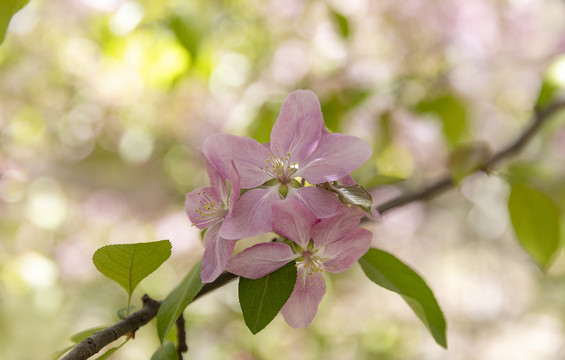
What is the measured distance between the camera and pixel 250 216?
0.39 m

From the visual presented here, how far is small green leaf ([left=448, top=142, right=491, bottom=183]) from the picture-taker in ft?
2.22

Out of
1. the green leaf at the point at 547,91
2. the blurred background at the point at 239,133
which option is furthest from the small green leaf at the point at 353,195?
the blurred background at the point at 239,133

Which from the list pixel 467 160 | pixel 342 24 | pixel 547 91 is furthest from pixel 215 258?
pixel 342 24

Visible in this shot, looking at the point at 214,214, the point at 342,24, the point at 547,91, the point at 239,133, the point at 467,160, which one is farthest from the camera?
the point at 239,133

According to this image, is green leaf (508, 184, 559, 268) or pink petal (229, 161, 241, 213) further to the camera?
green leaf (508, 184, 559, 268)

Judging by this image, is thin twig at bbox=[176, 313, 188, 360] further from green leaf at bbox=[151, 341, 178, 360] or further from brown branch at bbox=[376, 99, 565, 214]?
brown branch at bbox=[376, 99, 565, 214]

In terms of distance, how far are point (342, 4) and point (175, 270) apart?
4.34 feet

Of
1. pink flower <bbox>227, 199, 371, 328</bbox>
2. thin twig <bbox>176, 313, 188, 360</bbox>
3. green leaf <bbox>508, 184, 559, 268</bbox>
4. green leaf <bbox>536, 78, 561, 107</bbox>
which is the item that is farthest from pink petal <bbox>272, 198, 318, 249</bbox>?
green leaf <bbox>536, 78, 561, 107</bbox>

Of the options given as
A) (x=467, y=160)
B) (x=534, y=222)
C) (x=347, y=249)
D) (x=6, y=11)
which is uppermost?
(x=6, y=11)

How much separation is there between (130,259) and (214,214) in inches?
3.5

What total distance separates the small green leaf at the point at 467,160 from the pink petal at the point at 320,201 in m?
0.34

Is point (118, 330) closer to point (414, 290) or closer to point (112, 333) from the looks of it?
point (112, 333)

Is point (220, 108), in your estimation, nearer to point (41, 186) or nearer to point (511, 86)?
point (41, 186)

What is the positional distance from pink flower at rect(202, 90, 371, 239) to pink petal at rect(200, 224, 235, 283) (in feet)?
0.06
